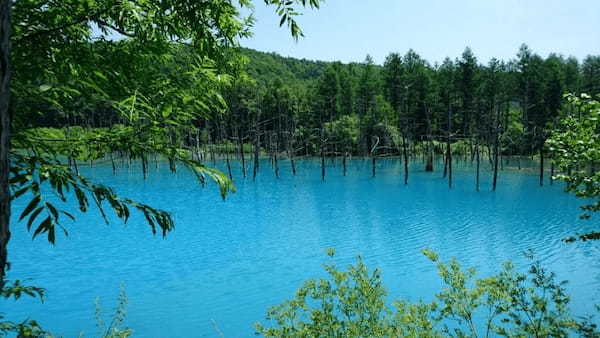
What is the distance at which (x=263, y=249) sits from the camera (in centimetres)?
2095

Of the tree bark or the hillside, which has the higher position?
the hillside

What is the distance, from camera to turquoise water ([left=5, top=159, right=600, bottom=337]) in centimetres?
1406

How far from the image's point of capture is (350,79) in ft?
259

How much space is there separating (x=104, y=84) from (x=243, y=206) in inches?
1160

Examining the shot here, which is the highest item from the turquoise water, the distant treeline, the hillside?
the hillside

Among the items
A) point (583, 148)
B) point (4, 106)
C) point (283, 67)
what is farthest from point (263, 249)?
point (283, 67)

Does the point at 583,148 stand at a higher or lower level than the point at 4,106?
lower

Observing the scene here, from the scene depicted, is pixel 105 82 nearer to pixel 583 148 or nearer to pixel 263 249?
pixel 583 148

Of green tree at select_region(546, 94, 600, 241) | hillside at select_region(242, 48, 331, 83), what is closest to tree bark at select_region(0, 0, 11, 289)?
green tree at select_region(546, 94, 600, 241)

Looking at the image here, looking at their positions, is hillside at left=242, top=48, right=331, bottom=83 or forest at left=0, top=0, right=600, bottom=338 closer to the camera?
forest at left=0, top=0, right=600, bottom=338

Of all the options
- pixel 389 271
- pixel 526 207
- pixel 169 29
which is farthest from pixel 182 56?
pixel 526 207

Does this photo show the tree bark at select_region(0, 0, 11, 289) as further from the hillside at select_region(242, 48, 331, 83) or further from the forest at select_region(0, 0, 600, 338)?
the hillside at select_region(242, 48, 331, 83)

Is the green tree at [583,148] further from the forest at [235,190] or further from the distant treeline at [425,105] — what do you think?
the distant treeline at [425,105]

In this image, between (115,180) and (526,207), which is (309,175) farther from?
(526,207)
